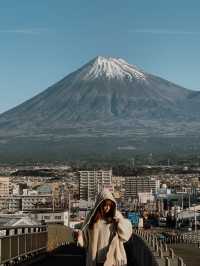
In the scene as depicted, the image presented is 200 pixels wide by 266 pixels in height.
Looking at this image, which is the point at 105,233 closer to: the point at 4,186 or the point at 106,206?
the point at 106,206

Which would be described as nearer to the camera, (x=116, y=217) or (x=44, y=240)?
(x=116, y=217)

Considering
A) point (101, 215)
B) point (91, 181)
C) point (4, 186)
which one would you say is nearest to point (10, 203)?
point (4, 186)

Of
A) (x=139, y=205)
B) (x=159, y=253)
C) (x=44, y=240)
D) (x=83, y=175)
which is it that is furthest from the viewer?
(x=83, y=175)

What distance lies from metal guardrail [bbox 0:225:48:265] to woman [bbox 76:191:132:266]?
276 inches

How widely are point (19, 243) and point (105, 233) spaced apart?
1028 centimetres

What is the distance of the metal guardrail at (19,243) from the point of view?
50.5 ft

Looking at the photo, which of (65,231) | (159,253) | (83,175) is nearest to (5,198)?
(83,175)

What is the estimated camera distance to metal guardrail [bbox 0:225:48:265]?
15.4m

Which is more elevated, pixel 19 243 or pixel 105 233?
pixel 105 233

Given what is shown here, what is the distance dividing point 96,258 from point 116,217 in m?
0.35

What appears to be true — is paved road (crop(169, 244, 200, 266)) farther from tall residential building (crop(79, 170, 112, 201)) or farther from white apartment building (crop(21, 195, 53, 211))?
tall residential building (crop(79, 170, 112, 201))

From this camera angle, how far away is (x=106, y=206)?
25.4 ft

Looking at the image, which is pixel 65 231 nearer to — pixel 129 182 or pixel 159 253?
pixel 159 253

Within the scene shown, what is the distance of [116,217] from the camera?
305 inches
